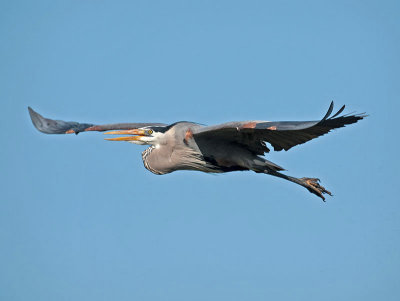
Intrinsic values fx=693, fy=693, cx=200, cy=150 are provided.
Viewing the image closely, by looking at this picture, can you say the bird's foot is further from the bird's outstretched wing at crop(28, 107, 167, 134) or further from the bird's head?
the bird's outstretched wing at crop(28, 107, 167, 134)

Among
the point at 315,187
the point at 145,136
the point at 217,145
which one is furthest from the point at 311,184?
the point at 145,136

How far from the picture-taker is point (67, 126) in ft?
39.0

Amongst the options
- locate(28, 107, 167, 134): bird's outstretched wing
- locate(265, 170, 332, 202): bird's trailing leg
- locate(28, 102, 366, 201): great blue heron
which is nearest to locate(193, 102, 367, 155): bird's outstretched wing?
locate(28, 102, 366, 201): great blue heron

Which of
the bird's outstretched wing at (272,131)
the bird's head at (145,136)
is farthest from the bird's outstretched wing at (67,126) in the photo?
the bird's outstretched wing at (272,131)

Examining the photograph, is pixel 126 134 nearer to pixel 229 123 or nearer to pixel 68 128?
pixel 68 128

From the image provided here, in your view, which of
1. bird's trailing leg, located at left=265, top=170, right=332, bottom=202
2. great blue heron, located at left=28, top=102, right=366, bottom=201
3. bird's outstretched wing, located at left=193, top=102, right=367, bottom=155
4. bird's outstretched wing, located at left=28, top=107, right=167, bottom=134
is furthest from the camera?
bird's outstretched wing, located at left=28, top=107, right=167, bottom=134

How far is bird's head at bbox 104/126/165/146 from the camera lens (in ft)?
33.6

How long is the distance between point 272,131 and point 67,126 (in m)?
4.41

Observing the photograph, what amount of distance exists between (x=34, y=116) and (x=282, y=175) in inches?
179

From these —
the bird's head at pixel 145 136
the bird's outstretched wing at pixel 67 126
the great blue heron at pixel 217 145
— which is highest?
the bird's outstretched wing at pixel 67 126

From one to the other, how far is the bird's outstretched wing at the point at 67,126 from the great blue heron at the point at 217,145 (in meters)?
0.28

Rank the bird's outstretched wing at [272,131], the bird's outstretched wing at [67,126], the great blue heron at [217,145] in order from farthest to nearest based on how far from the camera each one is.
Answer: the bird's outstretched wing at [67,126] → the great blue heron at [217,145] → the bird's outstretched wing at [272,131]

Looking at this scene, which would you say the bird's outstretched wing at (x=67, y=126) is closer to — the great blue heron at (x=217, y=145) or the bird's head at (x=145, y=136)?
the great blue heron at (x=217, y=145)

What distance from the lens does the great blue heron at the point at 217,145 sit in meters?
8.88
